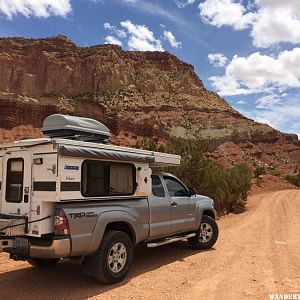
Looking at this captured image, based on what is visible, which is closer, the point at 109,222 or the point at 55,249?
the point at 55,249

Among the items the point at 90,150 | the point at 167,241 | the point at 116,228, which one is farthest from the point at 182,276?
the point at 90,150

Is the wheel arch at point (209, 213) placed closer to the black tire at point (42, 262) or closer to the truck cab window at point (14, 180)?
the black tire at point (42, 262)

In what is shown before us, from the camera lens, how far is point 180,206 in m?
8.97

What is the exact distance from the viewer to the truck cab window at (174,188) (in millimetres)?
8965

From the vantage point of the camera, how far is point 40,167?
21.4 ft

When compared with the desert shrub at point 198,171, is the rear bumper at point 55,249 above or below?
below

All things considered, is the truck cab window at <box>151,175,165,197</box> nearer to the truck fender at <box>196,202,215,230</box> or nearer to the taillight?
the truck fender at <box>196,202,215,230</box>

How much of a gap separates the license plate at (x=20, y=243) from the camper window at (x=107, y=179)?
44.7 inches

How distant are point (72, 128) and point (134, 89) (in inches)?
4662

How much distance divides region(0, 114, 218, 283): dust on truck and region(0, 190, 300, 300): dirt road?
39 centimetres

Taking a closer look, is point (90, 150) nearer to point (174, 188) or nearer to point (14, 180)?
point (14, 180)

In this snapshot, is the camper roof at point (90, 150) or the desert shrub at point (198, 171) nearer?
the camper roof at point (90, 150)

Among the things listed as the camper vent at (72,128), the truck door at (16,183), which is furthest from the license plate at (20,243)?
the camper vent at (72,128)

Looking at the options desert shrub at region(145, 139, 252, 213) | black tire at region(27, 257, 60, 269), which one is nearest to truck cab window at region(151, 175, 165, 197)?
black tire at region(27, 257, 60, 269)
